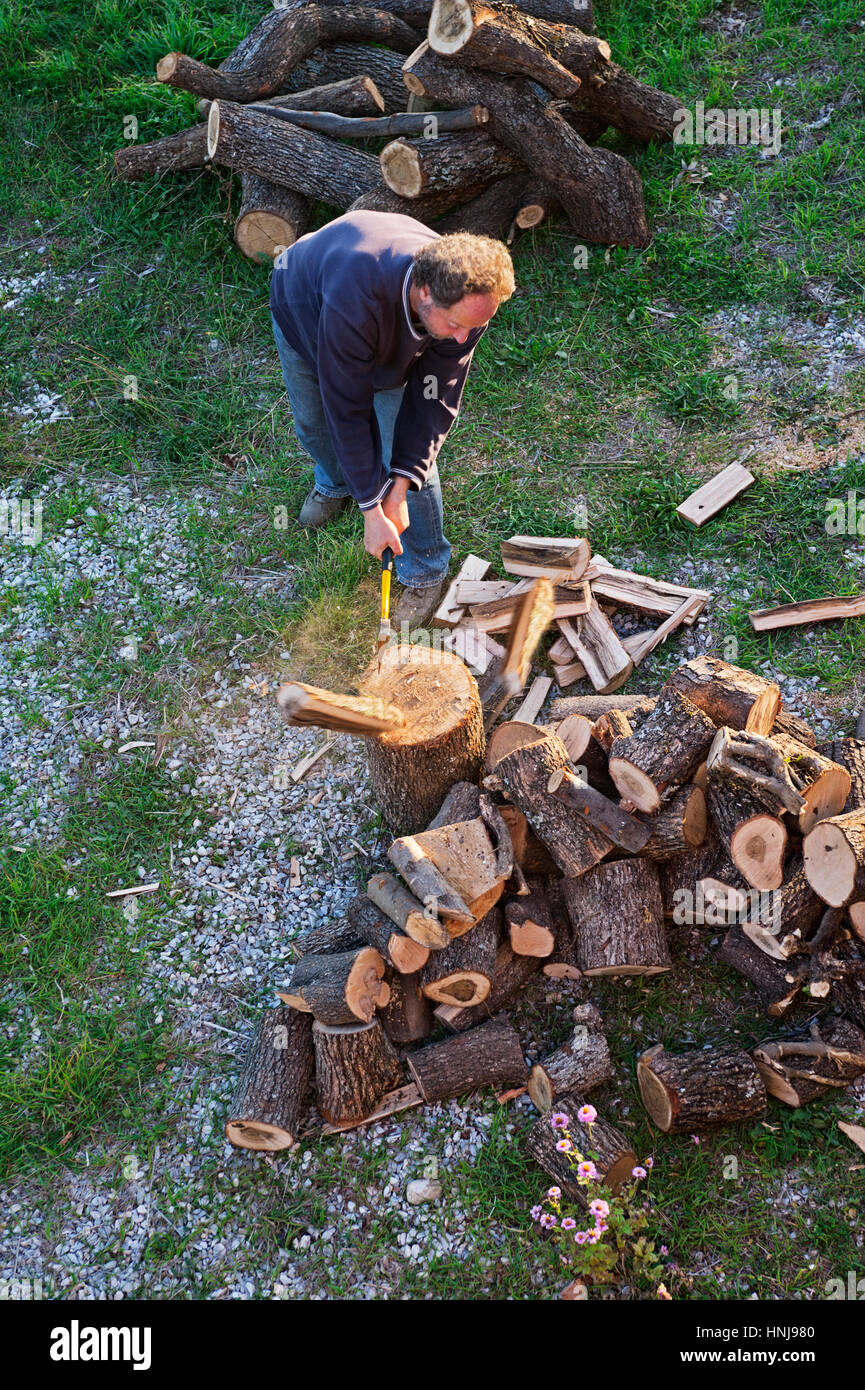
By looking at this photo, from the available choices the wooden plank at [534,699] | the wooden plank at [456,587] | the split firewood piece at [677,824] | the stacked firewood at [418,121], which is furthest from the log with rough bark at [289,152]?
the split firewood piece at [677,824]

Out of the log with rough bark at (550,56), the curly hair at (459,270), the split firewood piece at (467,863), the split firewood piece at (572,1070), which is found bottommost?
the split firewood piece at (572,1070)

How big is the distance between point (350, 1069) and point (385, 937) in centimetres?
47

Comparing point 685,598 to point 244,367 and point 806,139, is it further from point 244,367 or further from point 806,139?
point 806,139

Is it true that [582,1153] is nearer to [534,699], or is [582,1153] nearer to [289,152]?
[534,699]

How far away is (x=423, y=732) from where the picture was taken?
3.69m

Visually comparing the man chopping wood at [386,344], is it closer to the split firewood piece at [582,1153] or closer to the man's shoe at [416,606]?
the man's shoe at [416,606]

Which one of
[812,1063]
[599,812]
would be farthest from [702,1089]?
[599,812]

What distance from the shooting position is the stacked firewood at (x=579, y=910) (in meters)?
3.36

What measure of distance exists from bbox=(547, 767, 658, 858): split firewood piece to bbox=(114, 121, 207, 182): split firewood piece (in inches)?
190

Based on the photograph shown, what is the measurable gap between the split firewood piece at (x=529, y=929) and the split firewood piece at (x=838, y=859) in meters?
0.95

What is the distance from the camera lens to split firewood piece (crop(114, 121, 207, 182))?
6.03 meters

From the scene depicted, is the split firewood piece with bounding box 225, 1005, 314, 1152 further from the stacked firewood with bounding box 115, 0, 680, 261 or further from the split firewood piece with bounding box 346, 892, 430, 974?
the stacked firewood with bounding box 115, 0, 680, 261

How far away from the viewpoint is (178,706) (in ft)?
15.5

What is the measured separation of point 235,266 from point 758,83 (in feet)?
12.0
